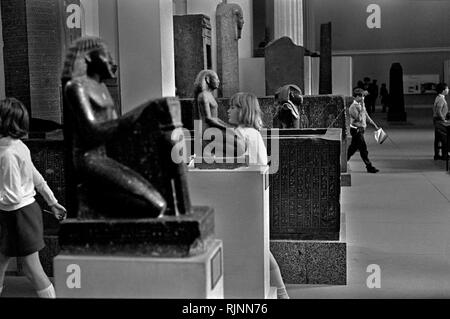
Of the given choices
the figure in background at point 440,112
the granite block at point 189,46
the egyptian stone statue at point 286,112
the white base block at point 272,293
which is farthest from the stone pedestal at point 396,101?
the white base block at point 272,293

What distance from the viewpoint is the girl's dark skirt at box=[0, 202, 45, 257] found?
15.5 ft

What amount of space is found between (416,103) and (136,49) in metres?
28.1

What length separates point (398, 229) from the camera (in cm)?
830

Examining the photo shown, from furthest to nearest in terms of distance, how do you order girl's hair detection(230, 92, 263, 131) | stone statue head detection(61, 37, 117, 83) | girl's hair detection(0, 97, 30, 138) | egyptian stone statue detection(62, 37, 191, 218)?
girl's hair detection(230, 92, 263, 131) < girl's hair detection(0, 97, 30, 138) < stone statue head detection(61, 37, 117, 83) < egyptian stone statue detection(62, 37, 191, 218)

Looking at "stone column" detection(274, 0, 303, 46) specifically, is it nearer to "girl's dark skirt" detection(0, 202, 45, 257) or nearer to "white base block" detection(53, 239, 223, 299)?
"girl's dark skirt" detection(0, 202, 45, 257)

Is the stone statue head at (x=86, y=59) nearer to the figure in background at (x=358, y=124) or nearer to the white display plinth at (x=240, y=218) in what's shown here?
the white display plinth at (x=240, y=218)

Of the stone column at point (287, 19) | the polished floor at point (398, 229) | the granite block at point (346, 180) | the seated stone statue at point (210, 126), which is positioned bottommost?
the polished floor at point (398, 229)

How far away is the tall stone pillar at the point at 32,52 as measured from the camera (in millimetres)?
6629

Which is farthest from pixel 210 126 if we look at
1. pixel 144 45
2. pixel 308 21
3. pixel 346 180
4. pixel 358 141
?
pixel 308 21

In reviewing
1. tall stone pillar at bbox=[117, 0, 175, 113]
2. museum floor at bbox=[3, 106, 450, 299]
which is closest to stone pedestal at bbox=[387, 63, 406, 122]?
museum floor at bbox=[3, 106, 450, 299]

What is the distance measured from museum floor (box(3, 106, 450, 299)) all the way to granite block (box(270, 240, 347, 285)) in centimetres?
12

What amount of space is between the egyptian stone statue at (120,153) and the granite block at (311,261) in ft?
11.2
